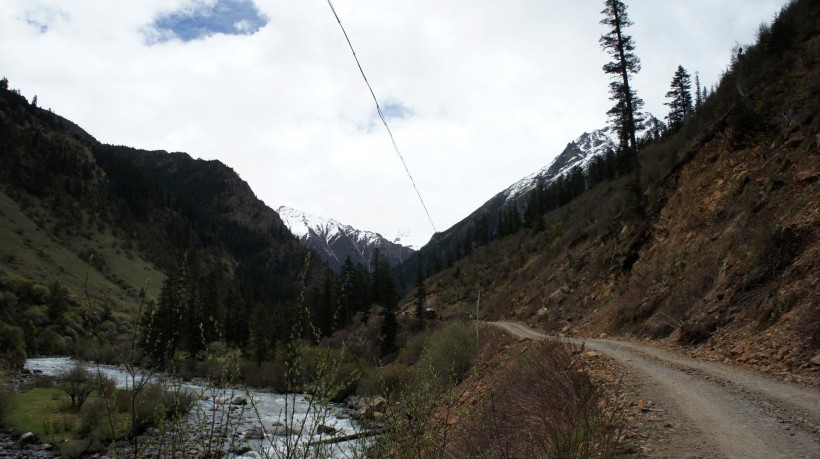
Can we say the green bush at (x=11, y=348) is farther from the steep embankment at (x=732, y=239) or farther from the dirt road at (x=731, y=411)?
the dirt road at (x=731, y=411)

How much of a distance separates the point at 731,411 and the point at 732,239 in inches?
395

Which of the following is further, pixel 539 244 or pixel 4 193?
pixel 4 193

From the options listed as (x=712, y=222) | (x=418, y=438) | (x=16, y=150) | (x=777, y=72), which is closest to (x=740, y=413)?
(x=418, y=438)

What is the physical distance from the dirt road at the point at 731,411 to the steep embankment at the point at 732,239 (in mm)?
965

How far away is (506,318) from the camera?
110 feet

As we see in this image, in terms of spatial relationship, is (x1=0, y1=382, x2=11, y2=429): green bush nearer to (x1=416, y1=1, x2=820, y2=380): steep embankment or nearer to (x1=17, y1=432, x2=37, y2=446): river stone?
(x1=17, y1=432, x2=37, y2=446): river stone

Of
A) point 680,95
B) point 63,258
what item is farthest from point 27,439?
point 63,258

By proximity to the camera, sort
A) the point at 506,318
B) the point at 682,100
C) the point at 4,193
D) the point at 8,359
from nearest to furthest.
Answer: the point at 506,318
the point at 8,359
the point at 682,100
the point at 4,193

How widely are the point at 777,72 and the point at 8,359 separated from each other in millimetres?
54012

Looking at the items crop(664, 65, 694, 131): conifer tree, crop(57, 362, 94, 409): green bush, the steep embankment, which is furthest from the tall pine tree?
crop(57, 362, 94, 409): green bush

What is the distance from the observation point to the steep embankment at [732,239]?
9641 millimetres

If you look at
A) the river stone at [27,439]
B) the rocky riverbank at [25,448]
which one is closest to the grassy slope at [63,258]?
the rocky riverbank at [25,448]

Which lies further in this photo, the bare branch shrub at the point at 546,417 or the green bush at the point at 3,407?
the green bush at the point at 3,407

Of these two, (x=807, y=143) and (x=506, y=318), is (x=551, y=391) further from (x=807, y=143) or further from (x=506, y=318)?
(x=506, y=318)
